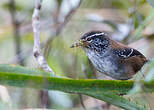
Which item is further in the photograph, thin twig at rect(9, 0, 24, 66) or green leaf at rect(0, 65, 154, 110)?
thin twig at rect(9, 0, 24, 66)

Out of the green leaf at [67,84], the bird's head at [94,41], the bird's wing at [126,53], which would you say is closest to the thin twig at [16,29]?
the bird's head at [94,41]

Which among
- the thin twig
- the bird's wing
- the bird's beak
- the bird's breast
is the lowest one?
the thin twig

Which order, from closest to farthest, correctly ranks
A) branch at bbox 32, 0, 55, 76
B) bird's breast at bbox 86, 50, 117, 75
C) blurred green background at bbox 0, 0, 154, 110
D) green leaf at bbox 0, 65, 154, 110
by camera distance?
green leaf at bbox 0, 65, 154, 110 → branch at bbox 32, 0, 55, 76 → bird's breast at bbox 86, 50, 117, 75 → blurred green background at bbox 0, 0, 154, 110

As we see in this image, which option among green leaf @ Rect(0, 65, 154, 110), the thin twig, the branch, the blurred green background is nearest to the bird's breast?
the blurred green background

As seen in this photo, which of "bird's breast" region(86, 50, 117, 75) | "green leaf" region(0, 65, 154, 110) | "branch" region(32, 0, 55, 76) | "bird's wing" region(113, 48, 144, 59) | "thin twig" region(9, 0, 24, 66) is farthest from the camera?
"thin twig" region(9, 0, 24, 66)

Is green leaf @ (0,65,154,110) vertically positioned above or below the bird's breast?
above

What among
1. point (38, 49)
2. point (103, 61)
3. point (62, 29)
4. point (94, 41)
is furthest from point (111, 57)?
point (62, 29)

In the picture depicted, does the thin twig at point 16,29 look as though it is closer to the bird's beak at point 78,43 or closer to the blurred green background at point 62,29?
the blurred green background at point 62,29

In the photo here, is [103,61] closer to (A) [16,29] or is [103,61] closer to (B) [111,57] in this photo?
(B) [111,57]

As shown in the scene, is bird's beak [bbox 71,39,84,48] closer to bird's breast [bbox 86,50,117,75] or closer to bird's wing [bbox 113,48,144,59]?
bird's breast [bbox 86,50,117,75]
